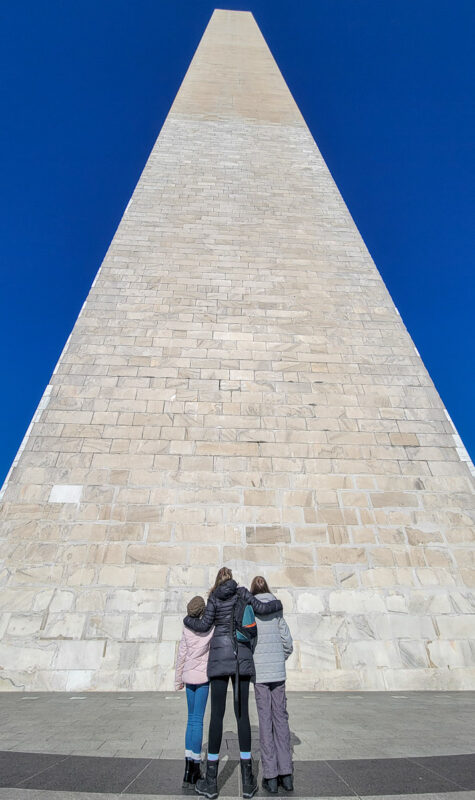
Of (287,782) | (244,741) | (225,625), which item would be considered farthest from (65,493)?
(287,782)

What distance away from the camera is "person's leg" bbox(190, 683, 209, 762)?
2035 mm

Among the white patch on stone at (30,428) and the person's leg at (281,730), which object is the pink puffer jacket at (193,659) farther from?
the white patch on stone at (30,428)

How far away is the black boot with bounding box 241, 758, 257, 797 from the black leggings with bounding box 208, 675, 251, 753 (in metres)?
0.05

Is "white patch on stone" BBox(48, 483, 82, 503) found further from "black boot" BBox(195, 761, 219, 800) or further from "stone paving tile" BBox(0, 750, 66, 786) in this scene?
"black boot" BBox(195, 761, 219, 800)

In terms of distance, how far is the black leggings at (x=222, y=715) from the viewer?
6.72 ft

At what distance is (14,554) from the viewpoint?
4777 mm

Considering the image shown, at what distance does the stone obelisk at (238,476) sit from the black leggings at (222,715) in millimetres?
2460

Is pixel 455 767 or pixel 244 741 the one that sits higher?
pixel 244 741

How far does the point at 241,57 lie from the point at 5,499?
18099 millimetres

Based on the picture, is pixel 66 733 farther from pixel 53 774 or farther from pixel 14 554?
pixel 14 554

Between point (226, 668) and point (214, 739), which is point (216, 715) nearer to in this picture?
point (214, 739)

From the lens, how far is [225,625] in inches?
93.0

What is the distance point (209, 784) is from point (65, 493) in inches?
157

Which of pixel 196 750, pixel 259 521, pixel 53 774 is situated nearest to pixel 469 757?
pixel 196 750
